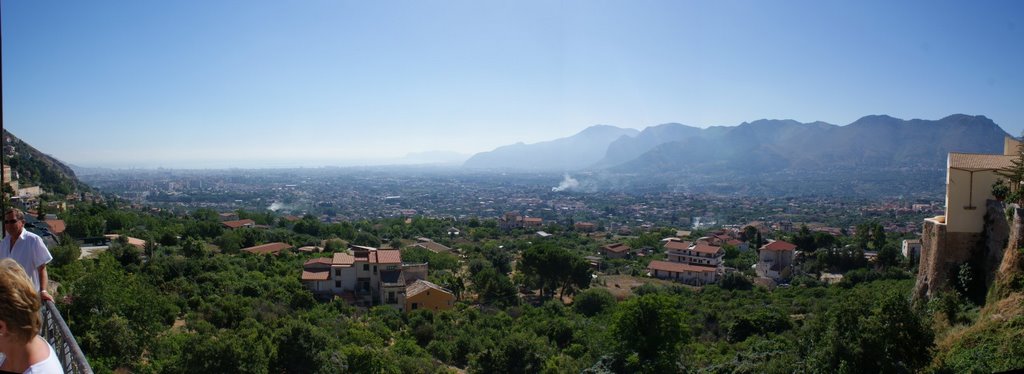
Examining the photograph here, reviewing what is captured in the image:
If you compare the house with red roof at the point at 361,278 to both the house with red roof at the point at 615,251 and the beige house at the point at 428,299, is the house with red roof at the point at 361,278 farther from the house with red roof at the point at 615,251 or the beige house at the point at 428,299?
the house with red roof at the point at 615,251

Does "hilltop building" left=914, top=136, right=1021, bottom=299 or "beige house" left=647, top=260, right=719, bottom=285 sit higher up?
"hilltop building" left=914, top=136, right=1021, bottom=299

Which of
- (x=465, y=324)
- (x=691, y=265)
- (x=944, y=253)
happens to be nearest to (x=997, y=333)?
(x=944, y=253)

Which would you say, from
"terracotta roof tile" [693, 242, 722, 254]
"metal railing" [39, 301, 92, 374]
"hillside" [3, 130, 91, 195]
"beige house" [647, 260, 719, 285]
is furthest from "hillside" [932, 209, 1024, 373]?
"hillside" [3, 130, 91, 195]

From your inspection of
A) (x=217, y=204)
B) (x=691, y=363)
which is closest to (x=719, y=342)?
(x=691, y=363)

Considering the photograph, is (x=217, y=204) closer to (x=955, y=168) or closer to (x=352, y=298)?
(x=352, y=298)

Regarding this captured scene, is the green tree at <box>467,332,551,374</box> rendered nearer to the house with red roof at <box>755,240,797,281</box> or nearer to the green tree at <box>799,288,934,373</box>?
the green tree at <box>799,288,934,373</box>

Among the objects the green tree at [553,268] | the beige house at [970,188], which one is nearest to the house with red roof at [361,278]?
the green tree at [553,268]
